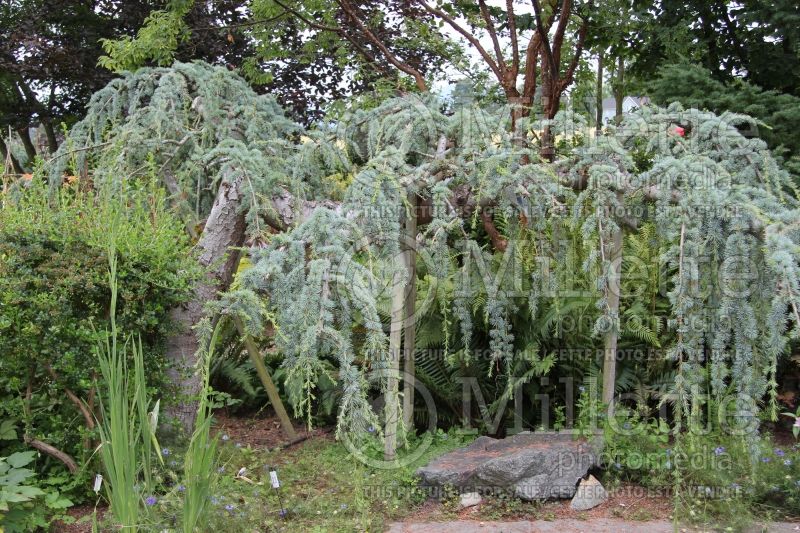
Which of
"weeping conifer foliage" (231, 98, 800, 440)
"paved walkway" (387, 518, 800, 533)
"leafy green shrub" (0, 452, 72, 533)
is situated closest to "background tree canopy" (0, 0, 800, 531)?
"weeping conifer foliage" (231, 98, 800, 440)

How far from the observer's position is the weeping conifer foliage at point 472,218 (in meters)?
2.92

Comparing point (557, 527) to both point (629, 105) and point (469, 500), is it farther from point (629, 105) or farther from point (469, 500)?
point (629, 105)

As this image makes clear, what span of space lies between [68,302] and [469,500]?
2.13 meters

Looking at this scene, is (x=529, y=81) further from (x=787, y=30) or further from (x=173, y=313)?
(x=173, y=313)

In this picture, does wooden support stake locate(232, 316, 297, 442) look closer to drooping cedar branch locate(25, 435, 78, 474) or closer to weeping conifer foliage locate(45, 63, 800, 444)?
weeping conifer foliage locate(45, 63, 800, 444)

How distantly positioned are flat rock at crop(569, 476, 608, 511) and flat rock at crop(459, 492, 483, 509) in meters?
0.45

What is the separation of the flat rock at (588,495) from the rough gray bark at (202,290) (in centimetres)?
206

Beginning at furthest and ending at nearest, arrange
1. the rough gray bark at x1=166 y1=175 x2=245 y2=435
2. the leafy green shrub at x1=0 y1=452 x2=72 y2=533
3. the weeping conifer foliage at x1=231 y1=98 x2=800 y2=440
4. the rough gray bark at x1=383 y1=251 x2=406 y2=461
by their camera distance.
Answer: the rough gray bark at x1=166 y1=175 x2=245 y2=435
the rough gray bark at x1=383 y1=251 x2=406 y2=461
the leafy green shrub at x1=0 y1=452 x2=72 y2=533
the weeping conifer foliage at x1=231 y1=98 x2=800 y2=440

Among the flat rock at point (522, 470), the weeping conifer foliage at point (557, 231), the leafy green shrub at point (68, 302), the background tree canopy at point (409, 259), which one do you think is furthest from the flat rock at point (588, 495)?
the leafy green shrub at point (68, 302)

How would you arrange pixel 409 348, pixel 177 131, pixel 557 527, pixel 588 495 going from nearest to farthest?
pixel 557 527 < pixel 588 495 < pixel 409 348 < pixel 177 131

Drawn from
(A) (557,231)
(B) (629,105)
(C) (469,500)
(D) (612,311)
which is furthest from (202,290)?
(B) (629,105)

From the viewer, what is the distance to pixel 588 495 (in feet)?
12.2

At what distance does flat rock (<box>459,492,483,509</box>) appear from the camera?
3.72 metres

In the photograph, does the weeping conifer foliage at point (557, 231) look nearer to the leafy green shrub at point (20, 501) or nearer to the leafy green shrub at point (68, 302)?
the leafy green shrub at point (68, 302)
